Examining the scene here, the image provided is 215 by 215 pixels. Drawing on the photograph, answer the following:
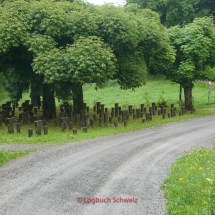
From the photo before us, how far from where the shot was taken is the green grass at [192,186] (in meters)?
6.54

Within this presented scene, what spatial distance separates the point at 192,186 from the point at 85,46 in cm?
1061

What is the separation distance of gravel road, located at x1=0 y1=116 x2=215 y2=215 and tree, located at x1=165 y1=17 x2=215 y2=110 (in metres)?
9.24

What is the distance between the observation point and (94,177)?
930 centimetres

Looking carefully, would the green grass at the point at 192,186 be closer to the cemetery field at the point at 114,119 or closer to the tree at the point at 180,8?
the cemetery field at the point at 114,119

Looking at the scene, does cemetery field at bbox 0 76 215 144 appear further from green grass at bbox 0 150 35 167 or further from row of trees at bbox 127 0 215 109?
row of trees at bbox 127 0 215 109

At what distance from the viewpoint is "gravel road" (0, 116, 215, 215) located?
7.21 m

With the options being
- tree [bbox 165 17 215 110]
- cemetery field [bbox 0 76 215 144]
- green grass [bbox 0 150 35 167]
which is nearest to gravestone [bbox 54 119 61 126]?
cemetery field [bbox 0 76 215 144]

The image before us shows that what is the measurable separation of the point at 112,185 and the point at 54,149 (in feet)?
15.8

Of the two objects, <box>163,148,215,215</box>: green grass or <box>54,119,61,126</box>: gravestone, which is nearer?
<box>163,148,215,215</box>: green grass

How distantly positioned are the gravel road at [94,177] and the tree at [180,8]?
35864 mm

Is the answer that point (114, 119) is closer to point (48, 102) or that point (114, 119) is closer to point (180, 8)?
point (48, 102)

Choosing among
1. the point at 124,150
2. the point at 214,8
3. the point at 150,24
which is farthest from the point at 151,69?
the point at 214,8

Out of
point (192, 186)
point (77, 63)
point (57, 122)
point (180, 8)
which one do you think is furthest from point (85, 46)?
point (180, 8)

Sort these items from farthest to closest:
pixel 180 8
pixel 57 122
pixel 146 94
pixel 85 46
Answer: pixel 180 8, pixel 146 94, pixel 57 122, pixel 85 46
